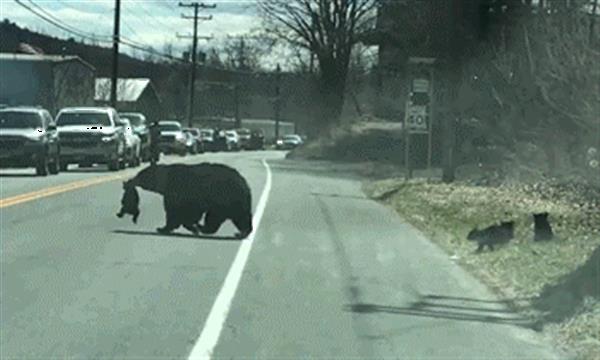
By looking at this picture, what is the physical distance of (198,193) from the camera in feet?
18.8

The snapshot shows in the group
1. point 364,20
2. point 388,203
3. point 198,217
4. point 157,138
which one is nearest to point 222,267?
point 157,138

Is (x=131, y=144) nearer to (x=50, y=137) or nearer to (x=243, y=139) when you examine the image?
(x=50, y=137)

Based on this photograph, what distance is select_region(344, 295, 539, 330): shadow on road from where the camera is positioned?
12.3 m

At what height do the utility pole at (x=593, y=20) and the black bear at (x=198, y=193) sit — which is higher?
the utility pole at (x=593, y=20)

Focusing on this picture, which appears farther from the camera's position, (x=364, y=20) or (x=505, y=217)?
(x=364, y=20)

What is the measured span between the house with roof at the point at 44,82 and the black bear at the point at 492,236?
6103cm

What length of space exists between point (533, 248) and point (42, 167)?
766 inches

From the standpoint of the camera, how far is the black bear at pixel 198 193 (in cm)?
577

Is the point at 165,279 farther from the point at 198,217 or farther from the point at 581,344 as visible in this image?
the point at 198,217

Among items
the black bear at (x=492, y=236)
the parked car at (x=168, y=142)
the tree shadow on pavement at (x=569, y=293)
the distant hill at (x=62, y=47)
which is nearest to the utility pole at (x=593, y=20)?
the black bear at (x=492, y=236)

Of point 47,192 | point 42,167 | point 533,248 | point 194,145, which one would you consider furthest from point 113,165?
point 42,167

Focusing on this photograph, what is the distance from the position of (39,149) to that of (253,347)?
2472 cm

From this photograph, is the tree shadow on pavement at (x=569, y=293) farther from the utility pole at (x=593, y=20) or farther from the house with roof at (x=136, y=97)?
the house with roof at (x=136, y=97)

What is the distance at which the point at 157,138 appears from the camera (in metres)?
7.56
